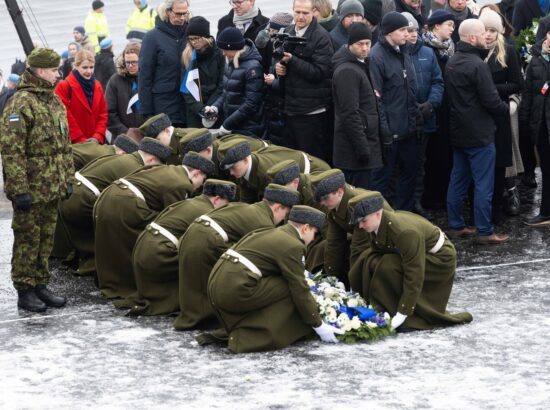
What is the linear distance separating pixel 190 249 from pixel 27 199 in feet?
4.39

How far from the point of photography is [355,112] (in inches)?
451

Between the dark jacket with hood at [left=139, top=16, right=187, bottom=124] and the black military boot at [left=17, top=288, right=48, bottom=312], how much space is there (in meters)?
3.52

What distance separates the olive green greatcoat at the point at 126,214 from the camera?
1037 cm

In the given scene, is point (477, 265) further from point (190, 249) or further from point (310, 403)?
point (310, 403)

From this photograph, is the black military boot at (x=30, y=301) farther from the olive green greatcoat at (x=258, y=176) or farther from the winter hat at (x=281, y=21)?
the winter hat at (x=281, y=21)

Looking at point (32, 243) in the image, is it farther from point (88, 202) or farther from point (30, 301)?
point (88, 202)

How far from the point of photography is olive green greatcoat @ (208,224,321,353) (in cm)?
862

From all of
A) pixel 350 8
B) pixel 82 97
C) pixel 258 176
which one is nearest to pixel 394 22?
pixel 350 8

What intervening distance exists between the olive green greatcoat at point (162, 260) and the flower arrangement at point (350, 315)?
109cm

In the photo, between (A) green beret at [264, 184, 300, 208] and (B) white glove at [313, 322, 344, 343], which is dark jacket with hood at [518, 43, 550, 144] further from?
(B) white glove at [313, 322, 344, 343]

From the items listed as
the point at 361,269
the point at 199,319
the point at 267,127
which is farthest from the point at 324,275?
the point at 267,127

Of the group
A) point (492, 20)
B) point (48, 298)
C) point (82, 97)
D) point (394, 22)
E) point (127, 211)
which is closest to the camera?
point (48, 298)

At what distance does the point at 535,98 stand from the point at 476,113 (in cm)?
88

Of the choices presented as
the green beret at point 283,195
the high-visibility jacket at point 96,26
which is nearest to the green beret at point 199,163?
the green beret at point 283,195
